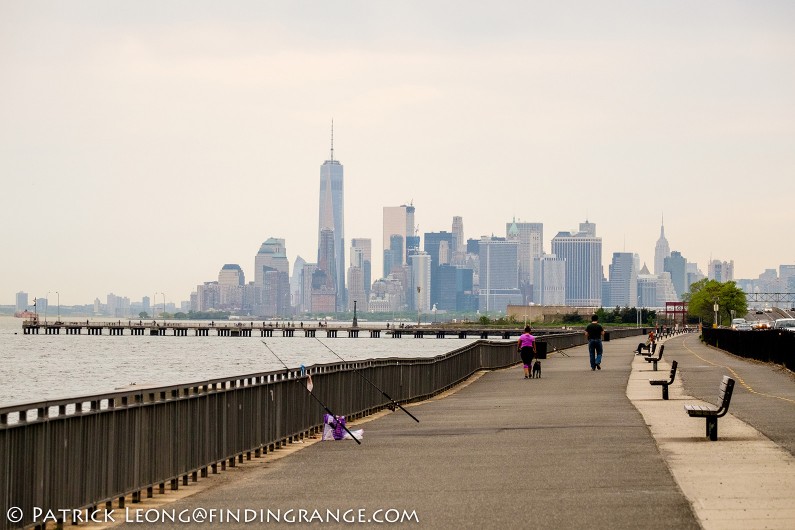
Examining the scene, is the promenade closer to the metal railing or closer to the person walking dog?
the metal railing

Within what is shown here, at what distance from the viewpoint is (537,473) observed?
1580 cm

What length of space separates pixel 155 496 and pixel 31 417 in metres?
3.28

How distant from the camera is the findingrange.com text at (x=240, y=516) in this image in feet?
40.1

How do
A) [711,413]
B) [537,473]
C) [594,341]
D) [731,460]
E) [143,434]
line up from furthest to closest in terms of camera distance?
[594,341]
[711,413]
[731,460]
[537,473]
[143,434]

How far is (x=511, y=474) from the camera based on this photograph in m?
15.8

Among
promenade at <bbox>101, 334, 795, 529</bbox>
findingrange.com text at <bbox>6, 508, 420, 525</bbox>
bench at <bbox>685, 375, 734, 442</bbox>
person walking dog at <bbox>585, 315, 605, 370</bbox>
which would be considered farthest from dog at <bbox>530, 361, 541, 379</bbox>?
findingrange.com text at <bbox>6, 508, 420, 525</bbox>

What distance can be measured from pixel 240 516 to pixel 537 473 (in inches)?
177

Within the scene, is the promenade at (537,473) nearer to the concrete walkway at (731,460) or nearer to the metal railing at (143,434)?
the concrete walkway at (731,460)
